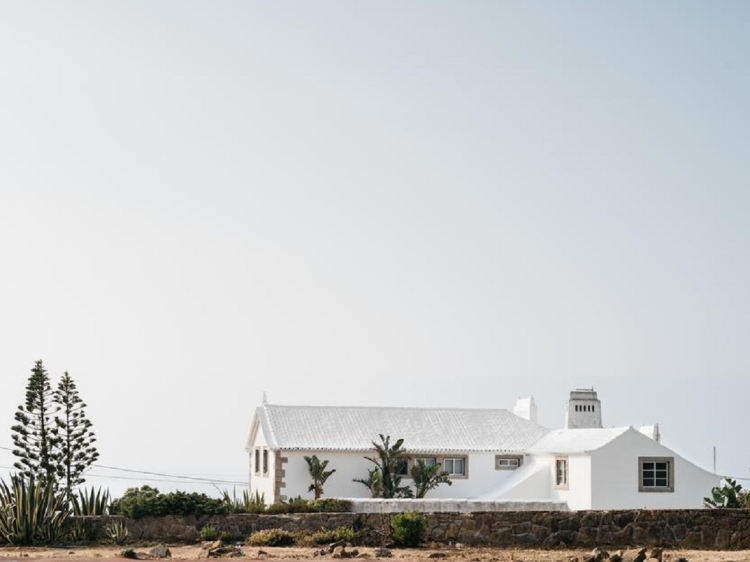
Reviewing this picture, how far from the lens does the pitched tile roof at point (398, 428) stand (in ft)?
156

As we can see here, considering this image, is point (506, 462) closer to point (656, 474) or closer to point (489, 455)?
point (489, 455)

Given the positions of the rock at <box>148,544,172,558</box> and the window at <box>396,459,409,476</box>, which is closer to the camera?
the rock at <box>148,544,172,558</box>

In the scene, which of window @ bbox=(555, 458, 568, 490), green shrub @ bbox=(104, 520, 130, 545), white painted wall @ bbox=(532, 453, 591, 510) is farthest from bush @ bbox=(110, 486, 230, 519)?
window @ bbox=(555, 458, 568, 490)

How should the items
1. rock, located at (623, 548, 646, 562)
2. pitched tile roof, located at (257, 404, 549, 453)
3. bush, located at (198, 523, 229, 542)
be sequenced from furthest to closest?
pitched tile roof, located at (257, 404, 549, 453) < bush, located at (198, 523, 229, 542) < rock, located at (623, 548, 646, 562)

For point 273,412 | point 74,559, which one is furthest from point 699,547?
point 273,412

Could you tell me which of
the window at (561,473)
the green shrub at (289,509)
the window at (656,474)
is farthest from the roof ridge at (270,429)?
the green shrub at (289,509)

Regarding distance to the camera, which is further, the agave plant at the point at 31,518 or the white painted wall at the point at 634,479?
the white painted wall at the point at 634,479

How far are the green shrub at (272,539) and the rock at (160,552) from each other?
9.56 feet

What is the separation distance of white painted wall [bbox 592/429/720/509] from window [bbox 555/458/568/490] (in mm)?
1934

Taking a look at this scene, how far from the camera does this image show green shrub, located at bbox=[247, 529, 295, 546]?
2798cm

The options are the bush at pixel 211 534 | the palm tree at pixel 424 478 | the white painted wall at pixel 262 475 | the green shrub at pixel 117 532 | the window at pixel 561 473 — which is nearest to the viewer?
the green shrub at pixel 117 532

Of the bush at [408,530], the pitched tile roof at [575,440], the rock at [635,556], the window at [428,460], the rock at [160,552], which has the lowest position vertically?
the rock at [160,552]

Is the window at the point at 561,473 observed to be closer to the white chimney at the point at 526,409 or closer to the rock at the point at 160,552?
the white chimney at the point at 526,409

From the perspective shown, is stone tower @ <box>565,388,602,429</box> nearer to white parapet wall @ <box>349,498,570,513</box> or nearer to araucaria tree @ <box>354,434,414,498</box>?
araucaria tree @ <box>354,434,414,498</box>
